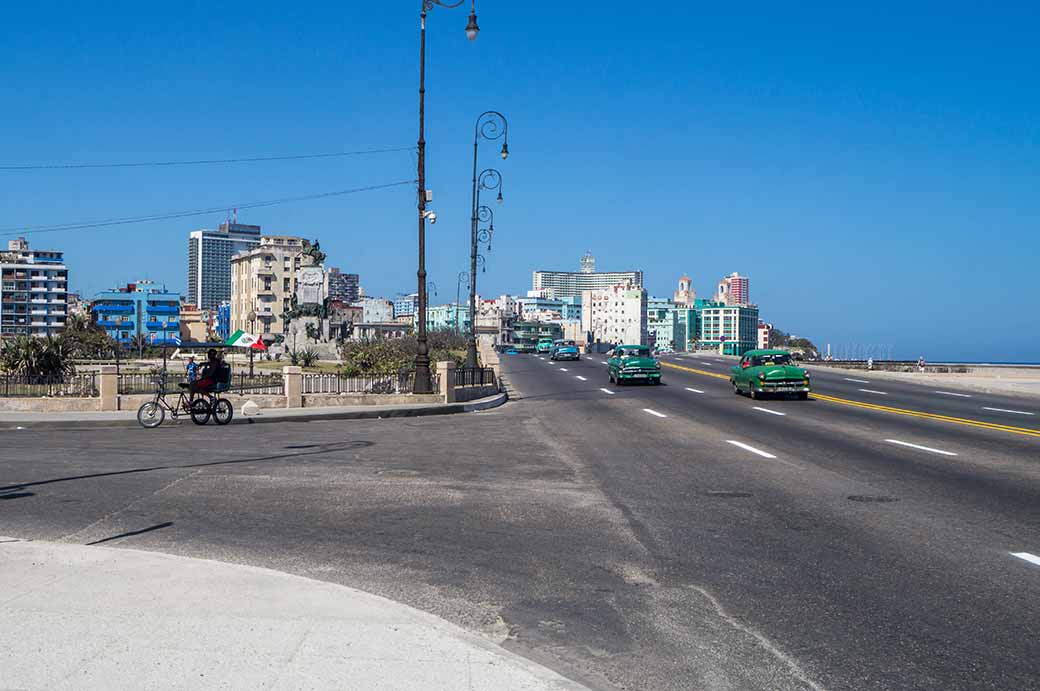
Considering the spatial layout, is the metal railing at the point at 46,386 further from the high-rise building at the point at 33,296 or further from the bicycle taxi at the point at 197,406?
the high-rise building at the point at 33,296

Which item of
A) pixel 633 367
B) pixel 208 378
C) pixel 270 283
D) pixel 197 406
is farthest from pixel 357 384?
pixel 270 283

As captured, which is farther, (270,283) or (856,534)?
(270,283)

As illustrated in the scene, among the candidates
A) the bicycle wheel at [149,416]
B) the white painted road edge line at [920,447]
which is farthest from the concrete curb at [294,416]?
the white painted road edge line at [920,447]

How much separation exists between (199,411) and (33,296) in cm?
16195

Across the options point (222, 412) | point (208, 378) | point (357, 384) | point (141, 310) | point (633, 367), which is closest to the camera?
point (208, 378)

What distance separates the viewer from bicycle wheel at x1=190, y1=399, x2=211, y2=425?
911 inches

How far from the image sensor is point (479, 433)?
20828 millimetres

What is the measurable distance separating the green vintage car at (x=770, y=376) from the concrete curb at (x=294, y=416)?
9348 mm

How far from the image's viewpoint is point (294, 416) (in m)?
24.8

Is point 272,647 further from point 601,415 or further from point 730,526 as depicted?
point 601,415

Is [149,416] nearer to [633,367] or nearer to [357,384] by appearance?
[357,384]

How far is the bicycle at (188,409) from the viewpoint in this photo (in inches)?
893

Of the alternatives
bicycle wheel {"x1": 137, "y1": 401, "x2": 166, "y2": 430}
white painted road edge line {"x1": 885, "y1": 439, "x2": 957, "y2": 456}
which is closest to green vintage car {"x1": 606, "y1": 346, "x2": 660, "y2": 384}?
bicycle wheel {"x1": 137, "y1": 401, "x2": 166, "y2": 430}

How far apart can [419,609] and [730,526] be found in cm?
408
